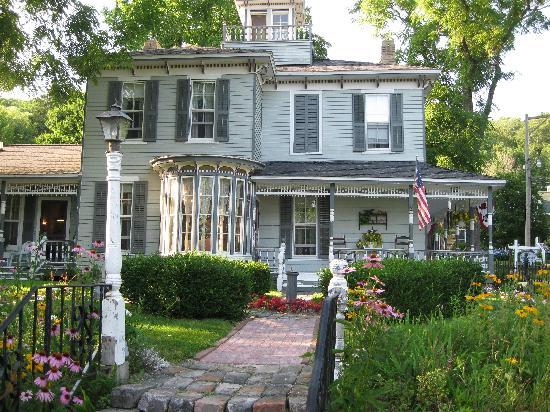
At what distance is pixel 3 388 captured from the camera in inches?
→ 166

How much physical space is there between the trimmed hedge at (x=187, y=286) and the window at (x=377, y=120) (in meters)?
9.57

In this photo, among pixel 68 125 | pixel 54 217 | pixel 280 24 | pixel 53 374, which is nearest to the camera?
pixel 53 374

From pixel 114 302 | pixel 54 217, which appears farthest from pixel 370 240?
pixel 114 302

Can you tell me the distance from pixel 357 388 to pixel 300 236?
1364 centimetres


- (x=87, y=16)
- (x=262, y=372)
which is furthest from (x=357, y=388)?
(x=87, y=16)

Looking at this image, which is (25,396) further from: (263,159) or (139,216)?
(263,159)

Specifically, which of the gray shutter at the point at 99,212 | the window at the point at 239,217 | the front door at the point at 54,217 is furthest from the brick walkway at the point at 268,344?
the front door at the point at 54,217

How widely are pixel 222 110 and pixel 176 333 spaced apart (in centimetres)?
982

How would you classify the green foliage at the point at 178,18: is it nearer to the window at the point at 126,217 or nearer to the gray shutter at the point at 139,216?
the window at the point at 126,217

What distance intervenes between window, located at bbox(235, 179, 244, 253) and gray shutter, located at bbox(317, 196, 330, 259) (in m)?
3.20

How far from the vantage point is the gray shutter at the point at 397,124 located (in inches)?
715

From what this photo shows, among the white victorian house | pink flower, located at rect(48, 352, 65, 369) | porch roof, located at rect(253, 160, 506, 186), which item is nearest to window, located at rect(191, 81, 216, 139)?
the white victorian house

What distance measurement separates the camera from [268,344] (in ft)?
26.6

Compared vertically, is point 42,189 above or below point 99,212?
above
